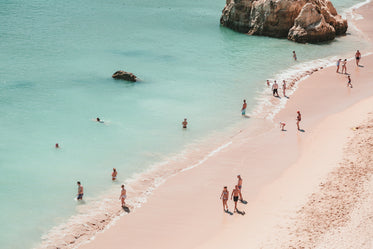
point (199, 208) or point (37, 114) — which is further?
point (37, 114)

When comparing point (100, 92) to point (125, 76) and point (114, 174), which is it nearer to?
point (125, 76)

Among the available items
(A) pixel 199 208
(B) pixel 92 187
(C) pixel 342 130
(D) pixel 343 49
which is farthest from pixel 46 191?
(D) pixel 343 49

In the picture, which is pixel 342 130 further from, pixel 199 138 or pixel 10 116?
pixel 10 116

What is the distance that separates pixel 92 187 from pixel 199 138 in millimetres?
8654

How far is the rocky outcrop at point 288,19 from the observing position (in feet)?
170

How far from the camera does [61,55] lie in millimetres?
45469

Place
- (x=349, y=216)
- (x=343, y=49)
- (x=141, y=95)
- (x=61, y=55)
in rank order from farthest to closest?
(x=343, y=49), (x=61, y=55), (x=141, y=95), (x=349, y=216)

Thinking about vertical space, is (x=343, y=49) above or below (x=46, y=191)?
above

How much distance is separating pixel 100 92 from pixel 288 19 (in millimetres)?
28896

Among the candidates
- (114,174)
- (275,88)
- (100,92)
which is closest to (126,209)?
(114,174)

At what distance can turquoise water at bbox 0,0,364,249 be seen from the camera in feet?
78.6

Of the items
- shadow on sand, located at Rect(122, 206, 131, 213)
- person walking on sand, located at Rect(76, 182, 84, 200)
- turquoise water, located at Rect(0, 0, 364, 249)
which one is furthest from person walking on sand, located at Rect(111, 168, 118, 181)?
shadow on sand, located at Rect(122, 206, 131, 213)

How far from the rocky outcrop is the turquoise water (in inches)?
60.4

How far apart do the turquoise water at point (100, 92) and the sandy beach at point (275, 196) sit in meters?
3.25
